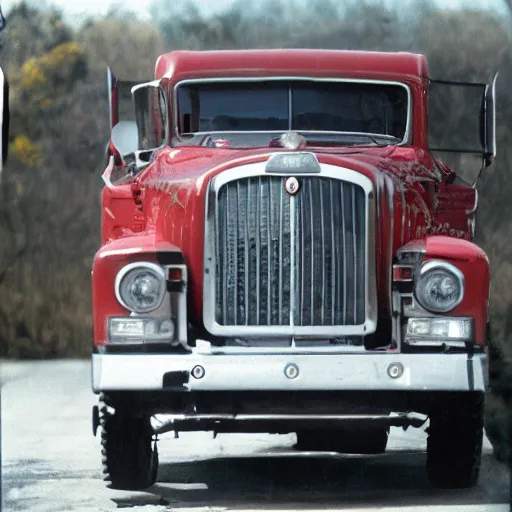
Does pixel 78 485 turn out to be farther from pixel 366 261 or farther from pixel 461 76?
pixel 461 76

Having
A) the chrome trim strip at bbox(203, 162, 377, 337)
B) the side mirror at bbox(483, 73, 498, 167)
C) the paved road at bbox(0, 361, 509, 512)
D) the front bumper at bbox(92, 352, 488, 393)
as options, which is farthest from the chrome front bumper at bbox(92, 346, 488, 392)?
the side mirror at bbox(483, 73, 498, 167)

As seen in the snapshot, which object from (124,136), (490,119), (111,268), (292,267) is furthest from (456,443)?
(124,136)

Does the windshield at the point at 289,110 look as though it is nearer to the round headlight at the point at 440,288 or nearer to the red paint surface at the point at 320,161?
the red paint surface at the point at 320,161

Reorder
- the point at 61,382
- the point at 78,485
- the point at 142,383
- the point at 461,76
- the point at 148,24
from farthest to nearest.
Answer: the point at 61,382
the point at 148,24
the point at 461,76
the point at 78,485
the point at 142,383

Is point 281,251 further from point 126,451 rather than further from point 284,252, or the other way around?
point 126,451

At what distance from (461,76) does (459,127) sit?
311 centimetres

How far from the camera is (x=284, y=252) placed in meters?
7.14

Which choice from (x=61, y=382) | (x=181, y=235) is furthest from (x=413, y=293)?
(x=61, y=382)

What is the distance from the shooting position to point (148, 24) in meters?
12.4

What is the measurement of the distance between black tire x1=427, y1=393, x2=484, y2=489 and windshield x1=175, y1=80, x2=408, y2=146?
1.52 m

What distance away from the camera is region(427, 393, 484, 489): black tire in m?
7.41

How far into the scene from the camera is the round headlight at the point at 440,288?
713 cm

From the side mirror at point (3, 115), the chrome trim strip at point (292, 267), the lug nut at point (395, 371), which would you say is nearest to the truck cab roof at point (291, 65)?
the chrome trim strip at point (292, 267)

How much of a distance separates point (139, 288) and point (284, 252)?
2.19 ft
